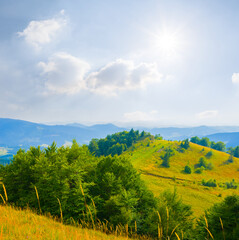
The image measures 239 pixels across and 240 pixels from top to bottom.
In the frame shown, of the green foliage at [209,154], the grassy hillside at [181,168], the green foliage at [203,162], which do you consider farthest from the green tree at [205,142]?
the green foliage at [203,162]

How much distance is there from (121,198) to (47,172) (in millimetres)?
14571

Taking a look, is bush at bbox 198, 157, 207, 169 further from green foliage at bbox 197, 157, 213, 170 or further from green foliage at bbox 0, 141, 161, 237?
green foliage at bbox 0, 141, 161, 237

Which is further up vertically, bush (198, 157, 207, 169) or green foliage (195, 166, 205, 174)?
bush (198, 157, 207, 169)

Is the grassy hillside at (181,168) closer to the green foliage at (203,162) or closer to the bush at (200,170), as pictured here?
the bush at (200,170)

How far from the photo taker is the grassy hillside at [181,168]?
8175 centimetres

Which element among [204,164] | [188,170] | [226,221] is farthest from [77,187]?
[204,164]

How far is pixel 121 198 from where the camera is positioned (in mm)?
28328

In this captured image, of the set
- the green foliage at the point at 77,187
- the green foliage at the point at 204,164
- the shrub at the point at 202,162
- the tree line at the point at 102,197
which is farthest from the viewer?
the shrub at the point at 202,162

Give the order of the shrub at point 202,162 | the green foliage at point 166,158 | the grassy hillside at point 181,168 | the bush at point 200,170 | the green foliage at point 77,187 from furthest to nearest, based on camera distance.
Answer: the shrub at point 202,162
the green foliage at point 166,158
the bush at point 200,170
the grassy hillside at point 181,168
the green foliage at point 77,187

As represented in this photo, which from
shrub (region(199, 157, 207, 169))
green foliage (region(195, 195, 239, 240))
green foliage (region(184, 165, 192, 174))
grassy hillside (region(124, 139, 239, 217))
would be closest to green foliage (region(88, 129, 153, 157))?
grassy hillside (region(124, 139, 239, 217))

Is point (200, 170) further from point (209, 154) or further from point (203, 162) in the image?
point (209, 154)

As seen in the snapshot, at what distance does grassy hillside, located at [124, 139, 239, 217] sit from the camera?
3219 inches

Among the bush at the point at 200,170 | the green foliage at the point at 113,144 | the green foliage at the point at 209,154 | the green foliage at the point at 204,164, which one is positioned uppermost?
the green foliage at the point at 113,144

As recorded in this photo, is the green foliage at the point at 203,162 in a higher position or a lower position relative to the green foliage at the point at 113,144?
lower
